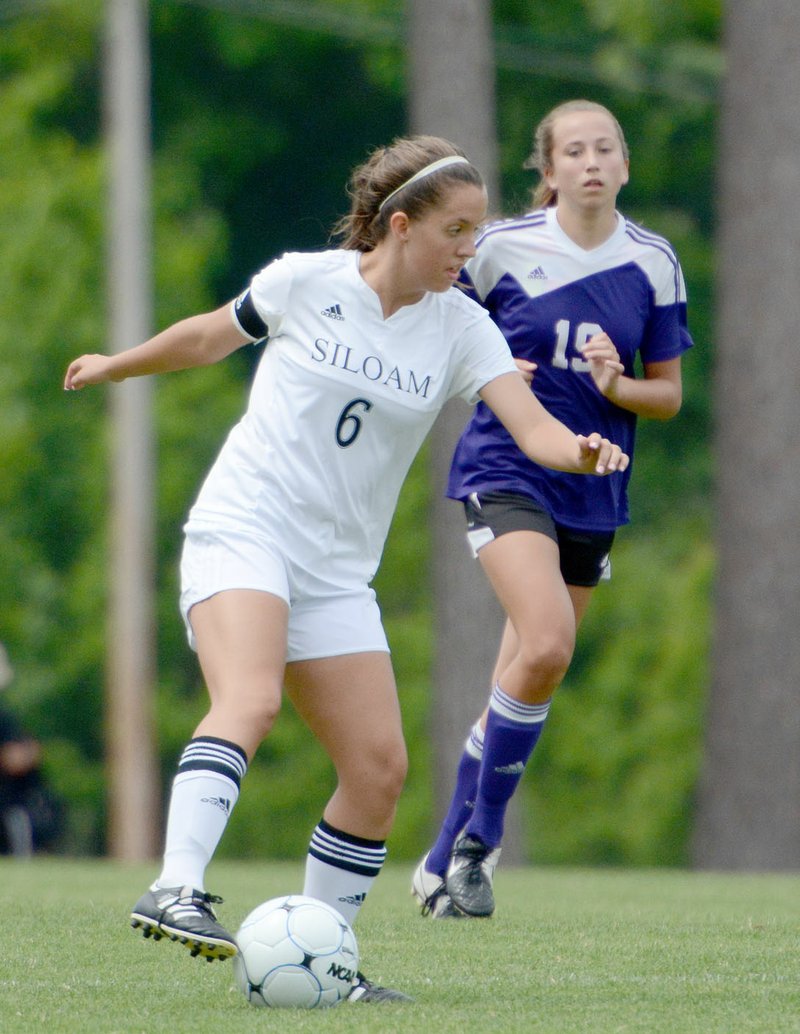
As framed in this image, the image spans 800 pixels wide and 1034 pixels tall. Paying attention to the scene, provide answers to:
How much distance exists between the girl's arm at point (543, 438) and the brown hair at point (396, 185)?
462mm

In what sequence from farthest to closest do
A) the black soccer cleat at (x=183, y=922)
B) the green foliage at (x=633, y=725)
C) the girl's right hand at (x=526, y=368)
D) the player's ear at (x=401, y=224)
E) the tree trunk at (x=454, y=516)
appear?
1. the green foliage at (x=633, y=725)
2. the tree trunk at (x=454, y=516)
3. the girl's right hand at (x=526, y=368)
4. the player's ear at (x=401, y=224)
5. the black soccer cleat at (x=183, y=922)

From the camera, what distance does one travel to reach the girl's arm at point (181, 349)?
4438 mm

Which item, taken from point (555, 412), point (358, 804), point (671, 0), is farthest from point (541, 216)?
point (671, 0)

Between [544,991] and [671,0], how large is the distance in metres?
16.2

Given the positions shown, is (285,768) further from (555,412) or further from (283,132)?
(555,412)

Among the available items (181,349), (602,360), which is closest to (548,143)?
(602,360)

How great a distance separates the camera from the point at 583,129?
5613 mm

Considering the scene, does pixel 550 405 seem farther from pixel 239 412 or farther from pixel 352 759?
pixel 239 412

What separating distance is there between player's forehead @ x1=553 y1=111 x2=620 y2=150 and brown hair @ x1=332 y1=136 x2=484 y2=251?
112 centimetres

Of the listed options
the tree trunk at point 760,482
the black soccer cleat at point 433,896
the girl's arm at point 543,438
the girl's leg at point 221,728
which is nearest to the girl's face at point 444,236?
the girl's arm at point 543,438

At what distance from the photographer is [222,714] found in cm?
403

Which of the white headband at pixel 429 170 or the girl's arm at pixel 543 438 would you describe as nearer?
the girl's arm at pixel 543 438

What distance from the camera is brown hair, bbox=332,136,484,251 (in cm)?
441

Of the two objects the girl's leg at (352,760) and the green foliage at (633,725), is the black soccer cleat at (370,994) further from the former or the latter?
the green foliage at (633,725)
